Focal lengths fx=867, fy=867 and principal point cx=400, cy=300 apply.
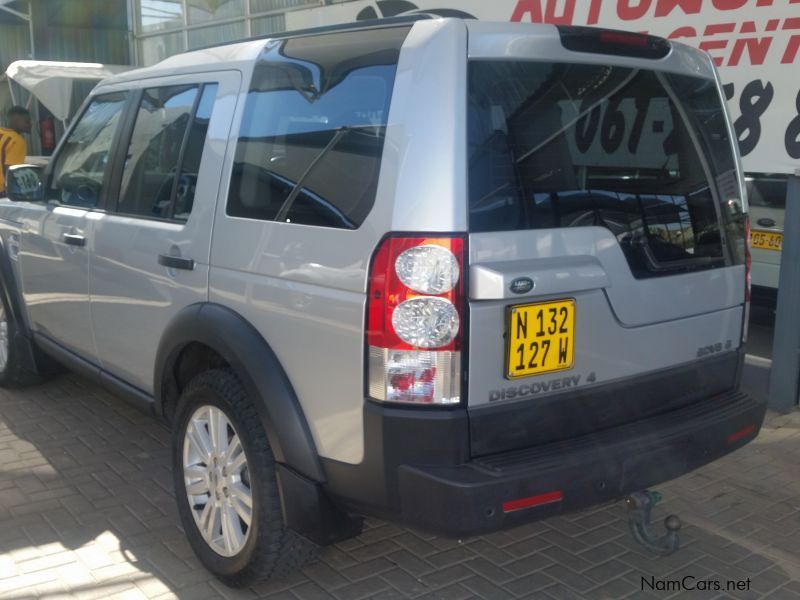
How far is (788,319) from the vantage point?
5070mm

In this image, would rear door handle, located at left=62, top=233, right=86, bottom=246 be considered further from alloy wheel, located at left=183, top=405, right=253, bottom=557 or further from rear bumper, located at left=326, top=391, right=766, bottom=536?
rear bumper, located at left=326, top=391, right=766, bottom=536

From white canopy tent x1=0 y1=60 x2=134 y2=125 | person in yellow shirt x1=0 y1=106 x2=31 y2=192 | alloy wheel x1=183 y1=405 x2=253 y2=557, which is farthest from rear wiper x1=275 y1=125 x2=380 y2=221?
white canopy tent x1=0 y1=60 x2=134 y2=125

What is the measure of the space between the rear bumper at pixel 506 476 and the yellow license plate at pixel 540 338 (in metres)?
0.24

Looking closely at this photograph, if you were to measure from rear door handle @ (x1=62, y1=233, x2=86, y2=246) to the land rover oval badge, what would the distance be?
95.8 inches

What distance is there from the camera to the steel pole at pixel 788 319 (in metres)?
4.97

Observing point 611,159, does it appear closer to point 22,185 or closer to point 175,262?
point 175,262

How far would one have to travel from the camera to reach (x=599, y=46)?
2807 mm

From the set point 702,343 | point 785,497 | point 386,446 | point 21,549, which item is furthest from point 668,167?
point 21,549

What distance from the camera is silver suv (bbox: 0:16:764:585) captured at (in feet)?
8.00

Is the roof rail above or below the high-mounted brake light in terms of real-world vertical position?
above

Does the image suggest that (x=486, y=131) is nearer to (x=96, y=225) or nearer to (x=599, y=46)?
(x=599, y=46)

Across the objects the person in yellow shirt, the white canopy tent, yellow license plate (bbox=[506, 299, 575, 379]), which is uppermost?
the white canopy tent

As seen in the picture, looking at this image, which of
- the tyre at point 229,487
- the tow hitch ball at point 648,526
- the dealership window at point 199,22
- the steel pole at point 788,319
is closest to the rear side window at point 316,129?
the tyre at point 229,487

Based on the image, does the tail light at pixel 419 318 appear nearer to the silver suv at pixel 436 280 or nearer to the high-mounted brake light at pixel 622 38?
the silver suv at pixel 436 280
